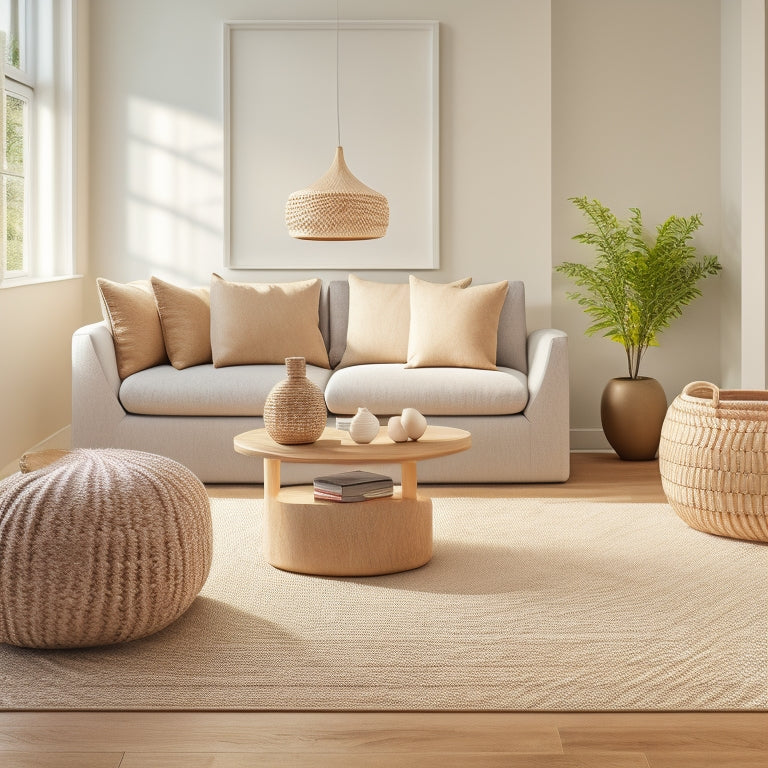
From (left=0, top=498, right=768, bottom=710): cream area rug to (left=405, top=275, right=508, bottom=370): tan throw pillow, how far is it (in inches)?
56.5

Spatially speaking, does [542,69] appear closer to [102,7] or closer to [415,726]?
[102,7]

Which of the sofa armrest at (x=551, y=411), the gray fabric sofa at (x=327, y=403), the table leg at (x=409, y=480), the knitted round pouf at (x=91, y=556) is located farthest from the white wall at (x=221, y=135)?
the knitted round pouf at (x=91, y=556)

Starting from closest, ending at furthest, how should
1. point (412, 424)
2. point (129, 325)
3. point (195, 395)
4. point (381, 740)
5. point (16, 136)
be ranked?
point (381, 740) < point (412, 424) < point (195, 395) < point (129, 325) < point (16, 136)

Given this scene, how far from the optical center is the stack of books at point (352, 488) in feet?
10.6

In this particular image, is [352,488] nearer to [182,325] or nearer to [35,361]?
[182,325]

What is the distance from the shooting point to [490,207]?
5664mm

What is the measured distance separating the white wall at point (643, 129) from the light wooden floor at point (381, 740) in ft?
12.8

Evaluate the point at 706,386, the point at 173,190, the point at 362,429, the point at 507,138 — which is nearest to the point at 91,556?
the point at 362,429

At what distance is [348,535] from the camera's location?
3.21 meters

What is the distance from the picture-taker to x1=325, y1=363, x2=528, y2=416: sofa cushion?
4664 mm

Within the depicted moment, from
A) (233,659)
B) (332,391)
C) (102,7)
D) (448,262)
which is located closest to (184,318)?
(332,391)

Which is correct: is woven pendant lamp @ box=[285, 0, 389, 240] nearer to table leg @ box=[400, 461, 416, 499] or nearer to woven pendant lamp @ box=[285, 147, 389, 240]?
woven pendant lamp @ box=[285, 147, 389, 240]

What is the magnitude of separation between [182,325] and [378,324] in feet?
3.30

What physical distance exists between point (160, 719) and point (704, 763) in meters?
1.14
